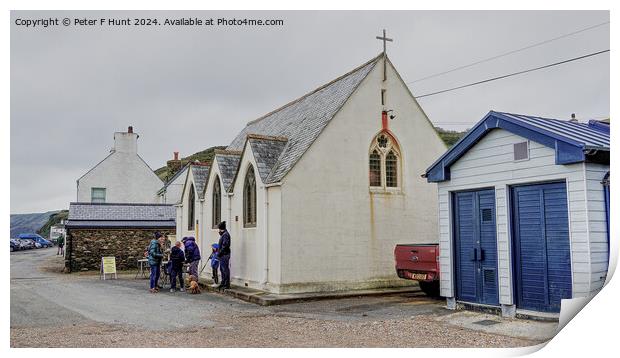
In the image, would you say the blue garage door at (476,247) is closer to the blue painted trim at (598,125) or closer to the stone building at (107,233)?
the blue painted trim at (598,125)

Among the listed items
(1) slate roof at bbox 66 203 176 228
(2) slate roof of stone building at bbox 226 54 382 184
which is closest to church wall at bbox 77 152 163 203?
(1) slate roof at bbox 66 203 176 228

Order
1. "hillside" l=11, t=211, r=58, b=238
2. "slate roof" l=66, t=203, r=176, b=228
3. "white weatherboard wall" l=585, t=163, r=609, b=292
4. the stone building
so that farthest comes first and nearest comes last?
"slate roof" l=66, t=203, r=176, b=228
the stone building
"hillside" l=11, t=211, r=58, b=238
"white weatherboard wall" l=585, t=163, r=609, b=292

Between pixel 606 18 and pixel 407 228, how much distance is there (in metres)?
7.72

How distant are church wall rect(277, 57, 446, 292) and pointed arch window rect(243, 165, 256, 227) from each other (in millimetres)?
2045

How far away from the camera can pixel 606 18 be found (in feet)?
30.4

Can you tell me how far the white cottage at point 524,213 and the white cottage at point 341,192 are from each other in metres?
3.66

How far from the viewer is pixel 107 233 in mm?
25734

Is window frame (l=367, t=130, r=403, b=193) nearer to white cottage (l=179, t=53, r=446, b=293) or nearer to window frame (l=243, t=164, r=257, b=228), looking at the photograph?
white cottage (l=179, t=53, r=446, b=293)

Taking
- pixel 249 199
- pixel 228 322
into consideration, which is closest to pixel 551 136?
pixel 228 322

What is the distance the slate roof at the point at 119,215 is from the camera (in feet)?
82.9

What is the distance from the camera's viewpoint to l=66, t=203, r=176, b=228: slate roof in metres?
25.3

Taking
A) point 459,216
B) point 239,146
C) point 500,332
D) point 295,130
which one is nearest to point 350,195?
point 295,130

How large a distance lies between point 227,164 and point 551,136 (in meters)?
11.1

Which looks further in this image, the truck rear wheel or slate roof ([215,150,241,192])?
slate roof ([215,150,241,192])
